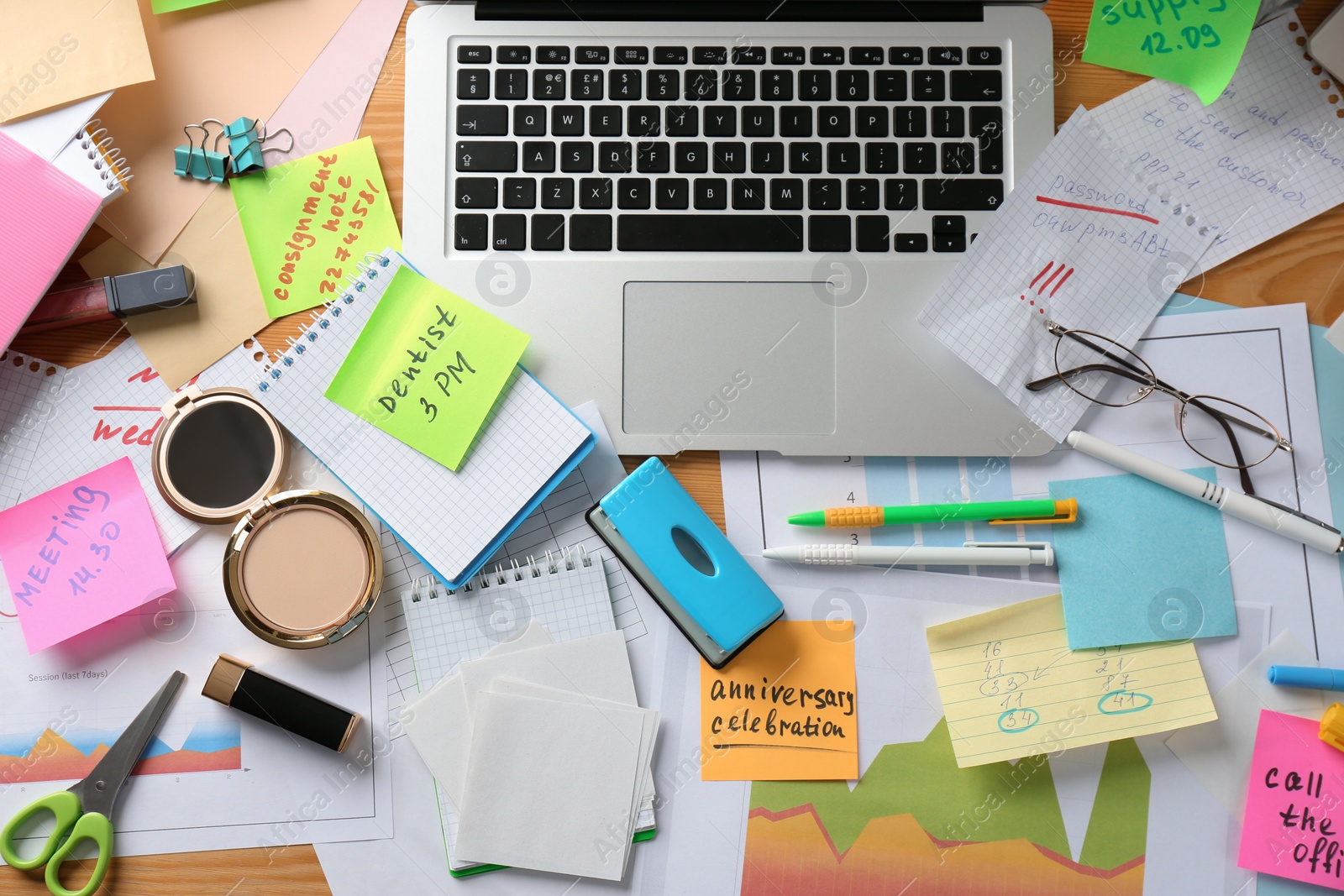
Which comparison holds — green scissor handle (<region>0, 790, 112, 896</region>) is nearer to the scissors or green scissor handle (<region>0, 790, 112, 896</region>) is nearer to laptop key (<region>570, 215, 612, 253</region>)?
the scissors

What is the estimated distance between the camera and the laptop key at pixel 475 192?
0.83 m

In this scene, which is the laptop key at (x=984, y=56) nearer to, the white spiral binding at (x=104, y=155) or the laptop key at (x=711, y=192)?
the laptop key at (x=711, y=192)

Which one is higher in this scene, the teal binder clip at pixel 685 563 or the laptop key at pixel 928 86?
the laptop key at pixel 928 86

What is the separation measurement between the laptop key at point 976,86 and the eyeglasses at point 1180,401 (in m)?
0.23

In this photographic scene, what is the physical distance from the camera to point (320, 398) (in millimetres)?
818

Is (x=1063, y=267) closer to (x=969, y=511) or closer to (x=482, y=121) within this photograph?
(x=969, y=511)

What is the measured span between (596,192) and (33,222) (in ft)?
1.75

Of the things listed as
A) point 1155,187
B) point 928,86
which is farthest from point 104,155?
point 1155,187

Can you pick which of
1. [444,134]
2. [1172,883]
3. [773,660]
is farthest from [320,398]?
[1172,883]

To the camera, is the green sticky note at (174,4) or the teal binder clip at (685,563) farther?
the green sticky note at (174,4)

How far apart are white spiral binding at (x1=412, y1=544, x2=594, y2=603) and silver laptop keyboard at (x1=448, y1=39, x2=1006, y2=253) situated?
30cm

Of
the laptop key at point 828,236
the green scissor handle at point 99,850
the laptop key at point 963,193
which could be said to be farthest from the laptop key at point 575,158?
Answer: the green scissor handle at point 99,850

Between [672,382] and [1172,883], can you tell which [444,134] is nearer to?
[672,382]

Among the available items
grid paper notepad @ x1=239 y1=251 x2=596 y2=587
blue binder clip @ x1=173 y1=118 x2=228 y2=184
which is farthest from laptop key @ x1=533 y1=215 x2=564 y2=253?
blue binder clip @ x1=173 y1=118 x2=228 y2=184
